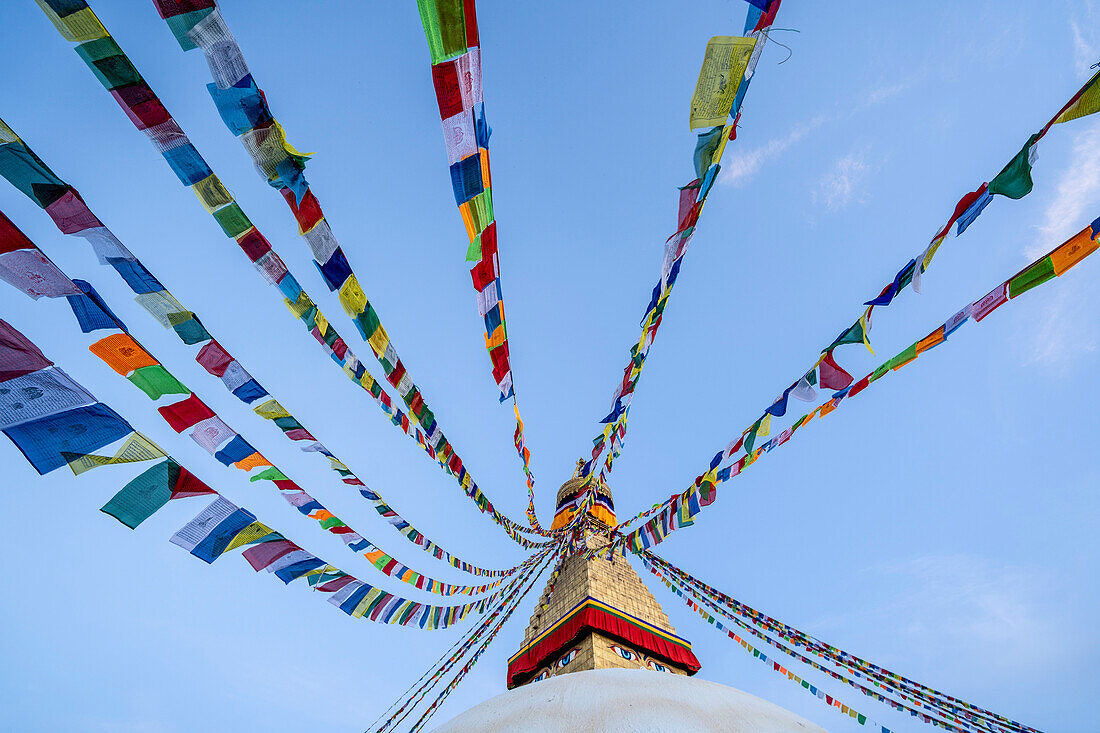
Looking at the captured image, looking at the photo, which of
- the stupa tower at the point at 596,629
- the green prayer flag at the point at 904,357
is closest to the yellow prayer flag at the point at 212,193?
the green prayer flag at the point at 904,357

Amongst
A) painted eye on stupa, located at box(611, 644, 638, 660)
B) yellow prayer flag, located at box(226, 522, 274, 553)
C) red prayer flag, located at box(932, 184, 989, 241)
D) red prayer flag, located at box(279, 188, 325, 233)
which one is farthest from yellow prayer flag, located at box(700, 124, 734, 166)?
painted eye on stupa, located at box(611, 644, 638, 660)

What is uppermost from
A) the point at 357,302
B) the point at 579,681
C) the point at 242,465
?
the point at 357,302

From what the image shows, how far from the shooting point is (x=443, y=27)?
2.37 metres

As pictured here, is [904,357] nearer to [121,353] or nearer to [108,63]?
[108,63]

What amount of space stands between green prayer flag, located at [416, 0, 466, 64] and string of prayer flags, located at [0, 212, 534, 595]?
251 centimetres

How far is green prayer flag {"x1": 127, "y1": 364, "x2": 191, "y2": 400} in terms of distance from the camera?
118 inches

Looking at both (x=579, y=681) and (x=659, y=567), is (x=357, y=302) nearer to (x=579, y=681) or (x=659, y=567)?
(x=579, y=681)

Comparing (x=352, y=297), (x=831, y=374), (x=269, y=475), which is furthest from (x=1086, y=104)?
(x=269, y=475)

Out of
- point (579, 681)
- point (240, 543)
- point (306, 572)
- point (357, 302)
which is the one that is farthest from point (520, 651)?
point (357, 302)

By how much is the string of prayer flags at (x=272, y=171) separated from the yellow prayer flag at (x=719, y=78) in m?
1.35

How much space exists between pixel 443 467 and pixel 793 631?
5811 mm

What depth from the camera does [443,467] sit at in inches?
215

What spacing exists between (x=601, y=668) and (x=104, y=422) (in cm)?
579

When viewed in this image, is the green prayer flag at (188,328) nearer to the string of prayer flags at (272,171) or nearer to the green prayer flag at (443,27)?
the string of prayer flags at (272,171)
